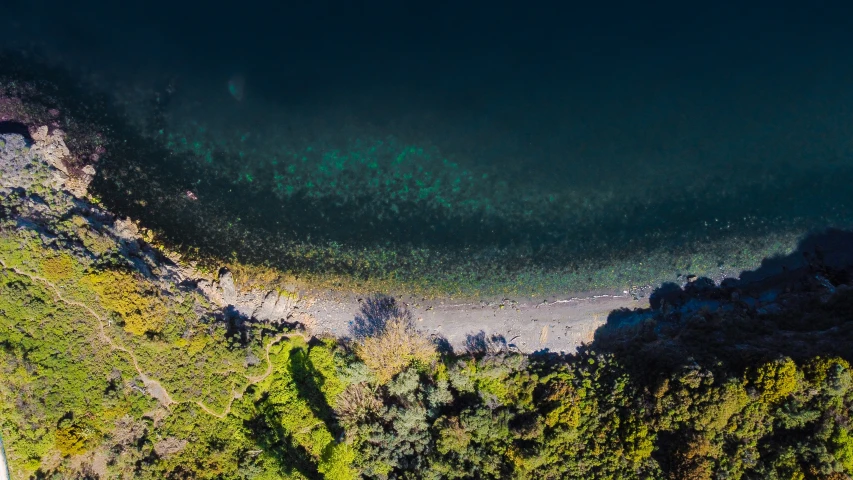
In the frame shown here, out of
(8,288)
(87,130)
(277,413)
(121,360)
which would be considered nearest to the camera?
(8,288)

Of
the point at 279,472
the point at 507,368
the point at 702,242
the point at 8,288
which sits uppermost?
the point at 702,242

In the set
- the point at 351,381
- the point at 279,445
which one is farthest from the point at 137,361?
the point at 351,381

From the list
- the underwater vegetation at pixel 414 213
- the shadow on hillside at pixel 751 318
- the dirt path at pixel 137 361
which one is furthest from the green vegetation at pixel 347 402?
the underwater vegetation at pixel 414 213

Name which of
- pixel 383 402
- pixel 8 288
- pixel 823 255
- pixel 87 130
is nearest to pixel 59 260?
pixel 8 288

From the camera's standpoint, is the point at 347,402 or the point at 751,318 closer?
the point at 347,402

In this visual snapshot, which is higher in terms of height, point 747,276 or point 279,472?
point 747,276

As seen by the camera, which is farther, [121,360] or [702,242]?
[702,242]

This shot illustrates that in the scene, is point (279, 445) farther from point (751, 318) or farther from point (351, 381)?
point (751, 318)

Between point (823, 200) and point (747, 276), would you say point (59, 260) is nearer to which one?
point (747, 276)
